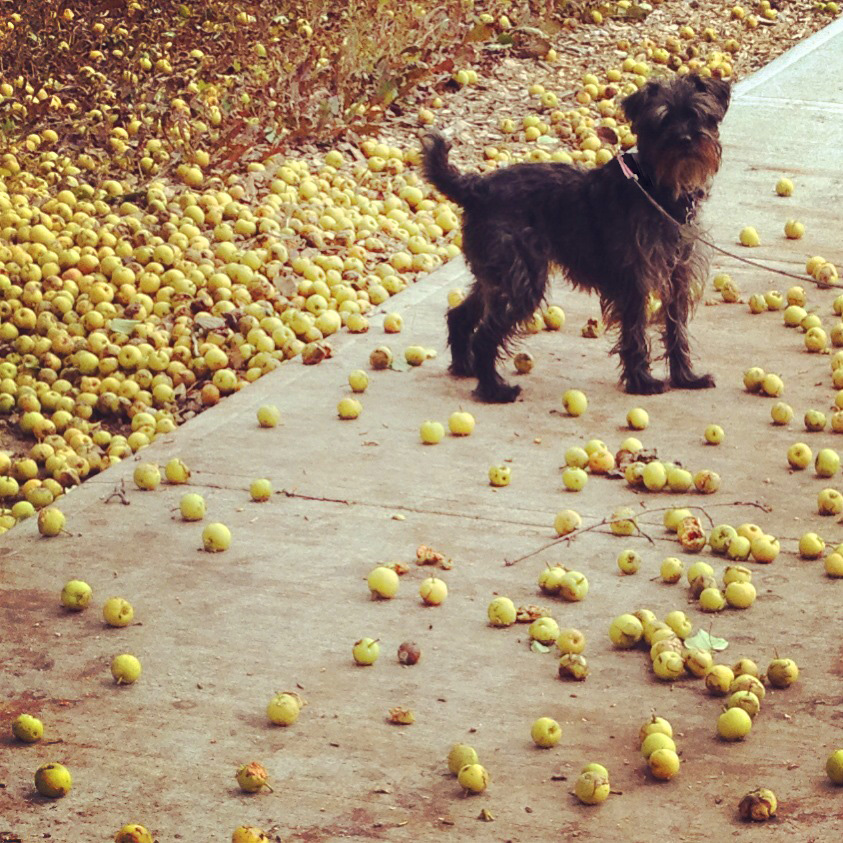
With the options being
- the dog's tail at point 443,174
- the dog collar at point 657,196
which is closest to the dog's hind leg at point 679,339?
the dog collar at point 657,196

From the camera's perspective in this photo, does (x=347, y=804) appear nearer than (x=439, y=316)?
Yes

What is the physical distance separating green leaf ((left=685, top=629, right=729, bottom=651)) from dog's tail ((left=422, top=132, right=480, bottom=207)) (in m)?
2.44

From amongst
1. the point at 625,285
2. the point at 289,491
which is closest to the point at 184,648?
the point at 289,491

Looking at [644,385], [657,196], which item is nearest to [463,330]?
[644,385]

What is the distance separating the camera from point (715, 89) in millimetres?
5371

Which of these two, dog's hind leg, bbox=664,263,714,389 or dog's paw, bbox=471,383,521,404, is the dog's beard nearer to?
dog's hind leg, bbox=664,263,714,389

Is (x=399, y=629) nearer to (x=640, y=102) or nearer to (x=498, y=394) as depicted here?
(x=498, y=394)

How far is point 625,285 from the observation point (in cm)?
569

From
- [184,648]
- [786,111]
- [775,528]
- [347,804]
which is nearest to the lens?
[347,804]

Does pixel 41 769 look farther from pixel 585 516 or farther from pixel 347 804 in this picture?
pixel 585 516

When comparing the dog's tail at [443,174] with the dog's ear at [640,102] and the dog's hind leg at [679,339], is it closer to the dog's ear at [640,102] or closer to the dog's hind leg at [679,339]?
the dog's ear at [640,102]

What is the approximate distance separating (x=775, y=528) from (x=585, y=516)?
2.13 feet

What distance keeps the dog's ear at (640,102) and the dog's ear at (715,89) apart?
6.8 inches

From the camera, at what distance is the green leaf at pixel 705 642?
12.7 feet
